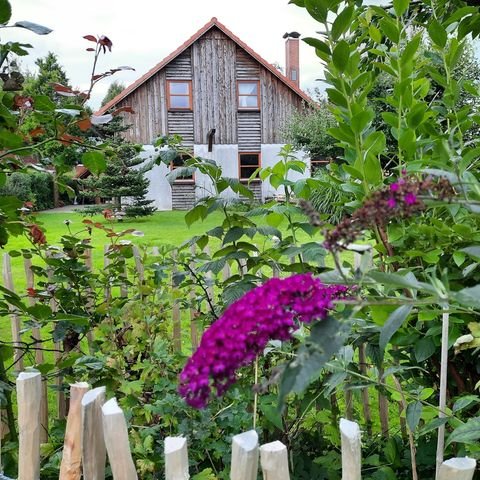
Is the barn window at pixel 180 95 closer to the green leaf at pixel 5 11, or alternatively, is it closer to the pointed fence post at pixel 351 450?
the green leaf at pixel 5 11

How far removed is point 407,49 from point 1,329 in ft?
12.7

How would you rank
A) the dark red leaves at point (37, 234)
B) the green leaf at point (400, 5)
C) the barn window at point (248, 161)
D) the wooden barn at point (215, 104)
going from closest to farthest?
the green leaf at point (400, 5), the dark red leaves at point (37, 234), the wooden barn at point (215, 104), the barn window at point (248, 161)

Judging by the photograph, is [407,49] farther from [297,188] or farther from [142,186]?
[142,186]

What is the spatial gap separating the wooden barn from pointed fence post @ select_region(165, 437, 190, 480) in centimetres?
1815

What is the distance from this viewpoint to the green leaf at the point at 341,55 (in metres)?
1.11

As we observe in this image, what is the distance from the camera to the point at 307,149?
60.4 ft

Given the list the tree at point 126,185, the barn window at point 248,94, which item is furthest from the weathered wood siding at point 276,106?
the tree at point 126,185

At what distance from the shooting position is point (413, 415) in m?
1.03

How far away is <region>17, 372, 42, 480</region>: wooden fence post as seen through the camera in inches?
46.4

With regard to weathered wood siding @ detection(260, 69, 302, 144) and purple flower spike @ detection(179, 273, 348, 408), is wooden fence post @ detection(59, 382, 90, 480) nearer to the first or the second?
purple flower spike @ detection(179, 273, 348, 408)

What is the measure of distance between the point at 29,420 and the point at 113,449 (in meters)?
0.29

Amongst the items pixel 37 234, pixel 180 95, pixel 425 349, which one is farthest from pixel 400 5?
pixel 180 95

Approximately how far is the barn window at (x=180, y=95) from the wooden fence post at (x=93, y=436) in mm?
19328

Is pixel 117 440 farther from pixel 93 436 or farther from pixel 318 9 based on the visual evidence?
pixel 318 9
